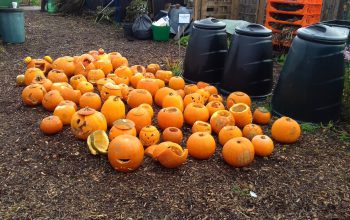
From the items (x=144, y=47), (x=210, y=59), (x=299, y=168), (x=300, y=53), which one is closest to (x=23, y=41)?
(x=144, y=47)

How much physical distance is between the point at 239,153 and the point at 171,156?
0.53 m

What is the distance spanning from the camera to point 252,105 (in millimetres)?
3943

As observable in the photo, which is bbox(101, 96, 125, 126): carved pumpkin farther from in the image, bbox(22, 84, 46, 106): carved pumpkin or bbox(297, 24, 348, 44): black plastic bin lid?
bbox(297, 24, 348, 44): black plastic bin lid

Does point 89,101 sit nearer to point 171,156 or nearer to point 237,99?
point 171,156

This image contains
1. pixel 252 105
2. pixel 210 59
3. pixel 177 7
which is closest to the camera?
pixel 252 105

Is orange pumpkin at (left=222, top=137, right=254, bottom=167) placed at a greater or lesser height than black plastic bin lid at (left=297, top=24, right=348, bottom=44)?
lesser

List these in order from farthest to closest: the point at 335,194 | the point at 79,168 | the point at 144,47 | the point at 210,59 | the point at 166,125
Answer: the point at 144,47
the point at 210,59
the point at 166,125
the point at 79,168
the point at 335,194

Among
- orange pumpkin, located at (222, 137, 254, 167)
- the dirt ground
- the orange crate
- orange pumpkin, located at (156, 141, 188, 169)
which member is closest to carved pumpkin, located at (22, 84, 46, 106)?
the dirt ground

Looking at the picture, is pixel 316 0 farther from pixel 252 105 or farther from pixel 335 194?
pixel 335 194

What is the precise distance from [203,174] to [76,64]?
99.3 inches

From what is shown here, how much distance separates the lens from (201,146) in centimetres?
273

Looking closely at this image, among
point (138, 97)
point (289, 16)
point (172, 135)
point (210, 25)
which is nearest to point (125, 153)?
point (172, 135)

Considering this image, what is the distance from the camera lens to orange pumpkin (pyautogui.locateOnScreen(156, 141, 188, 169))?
2559 millimetres

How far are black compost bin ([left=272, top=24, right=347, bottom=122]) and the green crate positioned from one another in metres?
4.21
